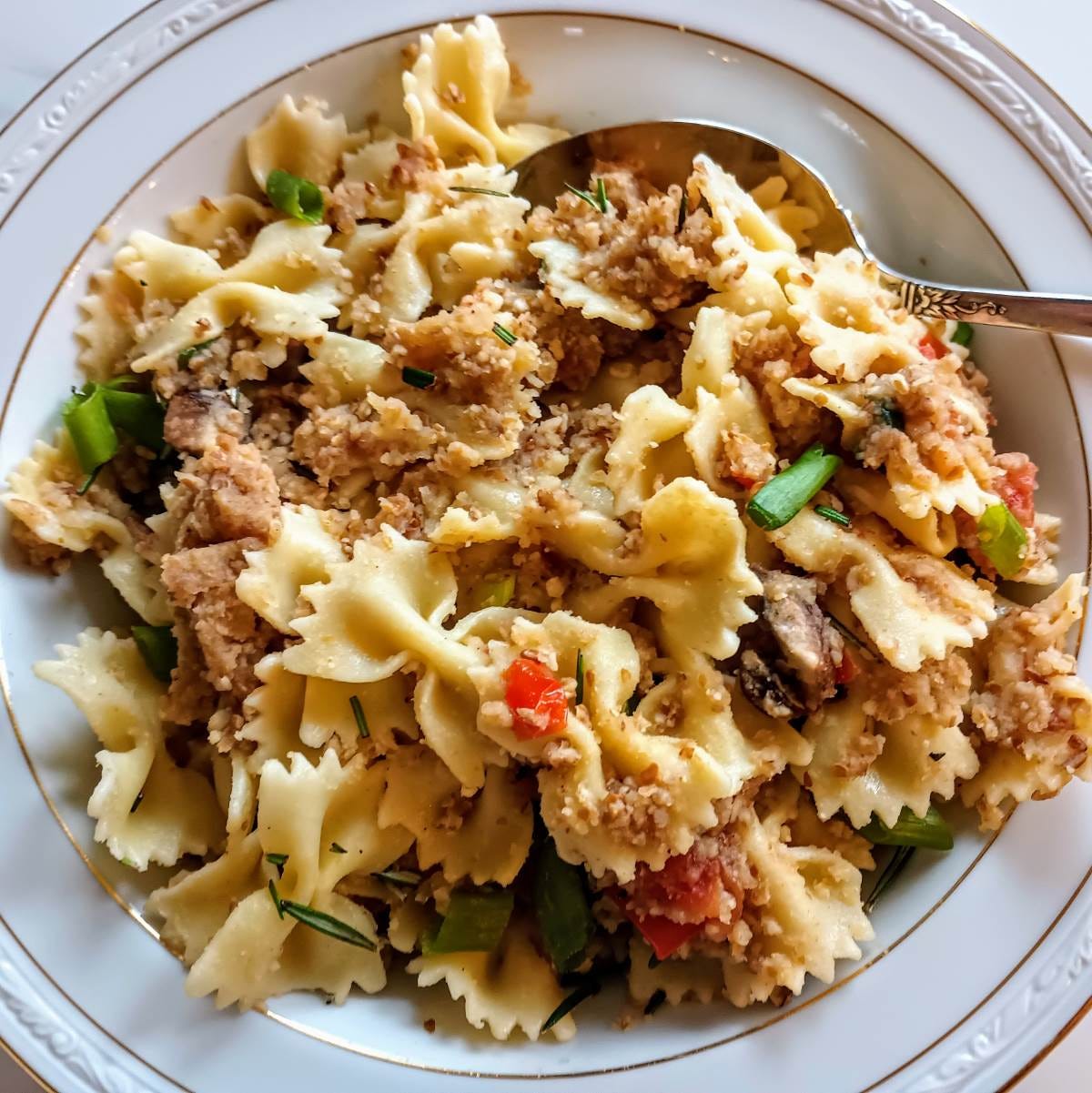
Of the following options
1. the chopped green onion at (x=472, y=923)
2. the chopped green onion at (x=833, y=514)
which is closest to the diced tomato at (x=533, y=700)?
the chopped green onion at (x=472, y=923)

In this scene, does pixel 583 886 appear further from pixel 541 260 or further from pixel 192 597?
pixel 541 260

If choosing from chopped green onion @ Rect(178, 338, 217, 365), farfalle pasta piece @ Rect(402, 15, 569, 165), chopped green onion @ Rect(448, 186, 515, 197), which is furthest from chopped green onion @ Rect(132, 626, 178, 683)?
farfalle pasta piece @ Rect(402, 15, 569, 165)

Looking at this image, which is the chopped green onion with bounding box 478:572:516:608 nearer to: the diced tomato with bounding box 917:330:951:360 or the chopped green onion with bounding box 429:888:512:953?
the chopped green onion with bounding box 429:888:512:953

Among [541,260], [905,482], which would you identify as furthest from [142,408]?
[905,482]

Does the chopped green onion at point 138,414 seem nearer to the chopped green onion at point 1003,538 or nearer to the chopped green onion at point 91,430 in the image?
the chopped green onion at point 91,430

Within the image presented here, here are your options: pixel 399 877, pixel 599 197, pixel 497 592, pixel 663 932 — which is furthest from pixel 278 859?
pixel 599 197

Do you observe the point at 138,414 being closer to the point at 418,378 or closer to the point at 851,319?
the point at 418,378
